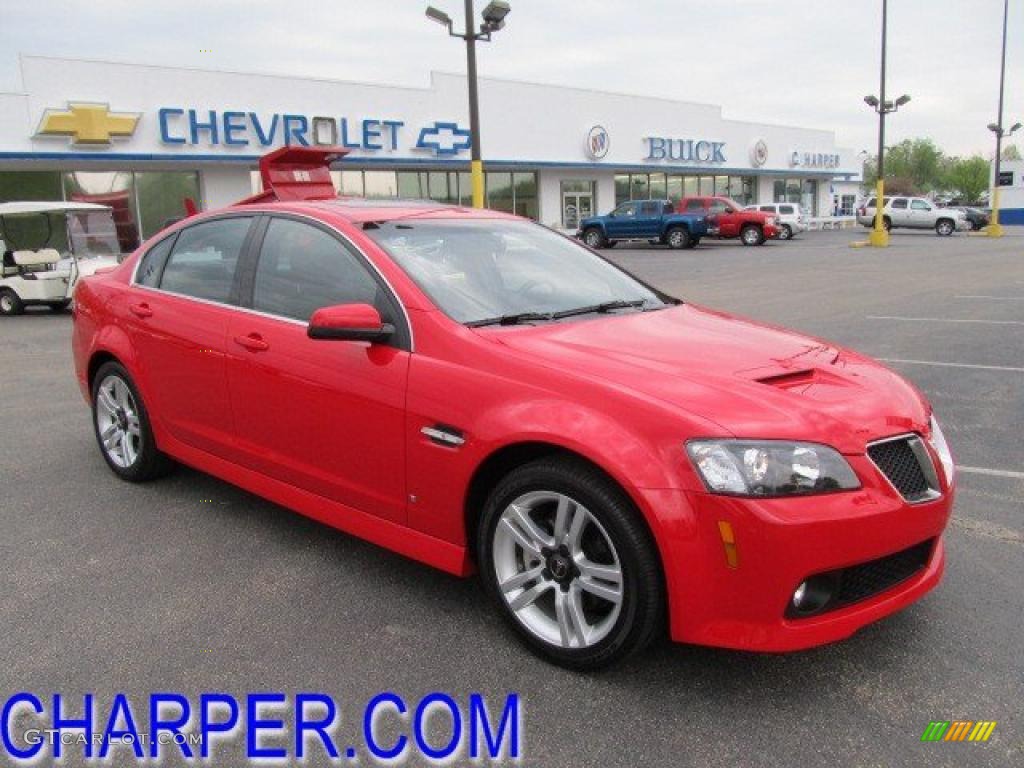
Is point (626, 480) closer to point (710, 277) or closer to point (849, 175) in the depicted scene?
point (710, 277)

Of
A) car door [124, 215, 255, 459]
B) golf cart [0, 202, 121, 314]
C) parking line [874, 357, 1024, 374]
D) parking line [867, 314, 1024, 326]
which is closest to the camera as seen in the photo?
car door [124, 215, 255, 459]

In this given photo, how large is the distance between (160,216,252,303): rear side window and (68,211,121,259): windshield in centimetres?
1189

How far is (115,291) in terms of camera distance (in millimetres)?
5023

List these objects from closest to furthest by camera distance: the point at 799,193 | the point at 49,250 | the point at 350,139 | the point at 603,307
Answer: the point at 603,307 → the point at 49,250 → the point at 350,139 → the point at 799,193

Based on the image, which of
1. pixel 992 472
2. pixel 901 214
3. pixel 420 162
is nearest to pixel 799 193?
pixel 901 214

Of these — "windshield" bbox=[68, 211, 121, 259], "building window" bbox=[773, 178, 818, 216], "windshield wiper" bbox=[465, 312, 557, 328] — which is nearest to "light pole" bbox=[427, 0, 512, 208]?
"windshield" bbox=[68, 211, 121, 259]

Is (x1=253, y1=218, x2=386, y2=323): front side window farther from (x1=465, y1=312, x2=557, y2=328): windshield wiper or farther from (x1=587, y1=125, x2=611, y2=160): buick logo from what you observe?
(x1=587, y1=125, x2=611, y2=160): buick logo

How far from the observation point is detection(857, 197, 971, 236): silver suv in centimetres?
4094

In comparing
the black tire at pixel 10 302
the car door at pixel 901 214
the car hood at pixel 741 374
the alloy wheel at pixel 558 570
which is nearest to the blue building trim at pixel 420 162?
the car door at pixel 901 214

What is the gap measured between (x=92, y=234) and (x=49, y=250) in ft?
2.46

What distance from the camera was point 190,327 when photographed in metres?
4.32

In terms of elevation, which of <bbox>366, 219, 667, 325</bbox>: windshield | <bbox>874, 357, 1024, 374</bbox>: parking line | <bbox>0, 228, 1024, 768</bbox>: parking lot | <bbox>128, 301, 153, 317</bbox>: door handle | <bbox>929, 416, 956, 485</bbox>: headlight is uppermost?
<bbox>366, 219, 667, 325</bbox>: windshield

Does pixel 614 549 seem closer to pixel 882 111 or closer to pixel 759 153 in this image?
pixel 882 111

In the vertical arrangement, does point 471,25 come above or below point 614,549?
above
